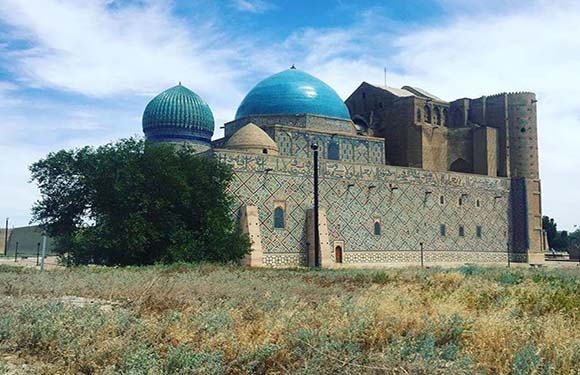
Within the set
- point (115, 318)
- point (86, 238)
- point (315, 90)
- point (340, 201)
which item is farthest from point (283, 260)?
point (115, 318)

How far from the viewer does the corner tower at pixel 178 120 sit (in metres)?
27.1

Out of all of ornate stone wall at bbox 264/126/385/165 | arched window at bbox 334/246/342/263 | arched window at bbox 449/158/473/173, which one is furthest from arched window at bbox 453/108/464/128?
arched window at bbox 334/246/342/263

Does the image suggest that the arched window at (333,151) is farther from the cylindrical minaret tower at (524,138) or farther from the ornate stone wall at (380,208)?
the cylindrical minaret tower at (524,138)

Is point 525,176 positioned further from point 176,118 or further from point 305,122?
point 176,118

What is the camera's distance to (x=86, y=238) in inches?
703

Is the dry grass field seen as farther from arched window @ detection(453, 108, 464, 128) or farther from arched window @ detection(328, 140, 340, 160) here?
arched window @ detection(453, 108, 464, 128)

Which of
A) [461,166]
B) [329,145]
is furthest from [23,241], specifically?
[461,166]

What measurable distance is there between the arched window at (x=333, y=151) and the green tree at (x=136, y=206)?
7.80 meters

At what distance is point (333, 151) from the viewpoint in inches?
1061

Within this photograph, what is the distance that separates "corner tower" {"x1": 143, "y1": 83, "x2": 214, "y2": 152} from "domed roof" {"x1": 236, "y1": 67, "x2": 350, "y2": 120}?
2137 mm

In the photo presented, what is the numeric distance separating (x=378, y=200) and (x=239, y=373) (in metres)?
21.8

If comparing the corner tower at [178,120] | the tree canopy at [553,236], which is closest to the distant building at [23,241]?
the corner tower at [178,120]

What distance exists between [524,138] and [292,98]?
13024mm

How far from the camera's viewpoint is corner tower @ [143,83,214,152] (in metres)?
27.1
